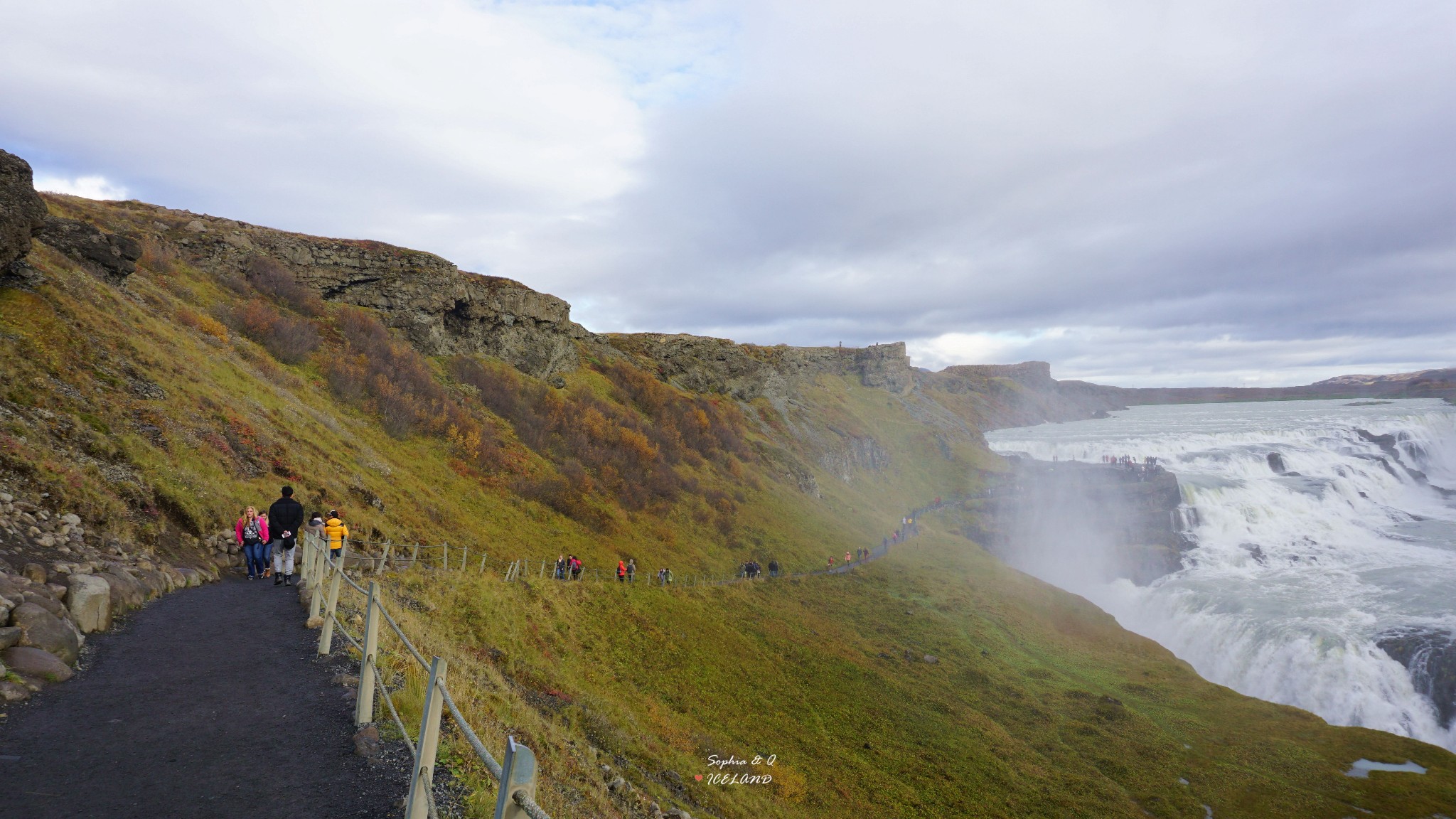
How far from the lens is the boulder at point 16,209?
19406mm

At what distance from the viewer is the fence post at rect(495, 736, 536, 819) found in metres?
3.37

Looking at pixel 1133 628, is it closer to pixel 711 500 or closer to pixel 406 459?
pixel 711 500

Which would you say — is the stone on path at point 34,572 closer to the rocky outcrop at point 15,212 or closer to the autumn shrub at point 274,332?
the rocky outcrop at point 15,212

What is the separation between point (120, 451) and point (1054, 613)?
1990 inches

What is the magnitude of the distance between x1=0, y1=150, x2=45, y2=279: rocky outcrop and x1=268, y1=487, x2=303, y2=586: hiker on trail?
14.1m

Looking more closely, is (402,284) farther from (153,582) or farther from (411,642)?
(411,642)

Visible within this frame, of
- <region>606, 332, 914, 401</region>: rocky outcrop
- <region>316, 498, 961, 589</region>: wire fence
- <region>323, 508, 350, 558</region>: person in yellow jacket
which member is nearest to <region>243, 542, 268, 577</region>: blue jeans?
<region>323, 508, 350, 558</region>: person in yellow jacket

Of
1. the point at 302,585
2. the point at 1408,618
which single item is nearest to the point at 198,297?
the point at 302,585

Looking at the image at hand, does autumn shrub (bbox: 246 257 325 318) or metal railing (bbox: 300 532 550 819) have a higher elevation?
autumn shrub (bbox: 246 257 325 318)

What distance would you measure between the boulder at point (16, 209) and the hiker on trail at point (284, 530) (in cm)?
1410

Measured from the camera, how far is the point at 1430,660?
34688 millimetres

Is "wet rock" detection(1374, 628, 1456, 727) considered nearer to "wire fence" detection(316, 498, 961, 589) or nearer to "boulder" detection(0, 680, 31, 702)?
"wire fence" detection(316, 498, 961, 589)

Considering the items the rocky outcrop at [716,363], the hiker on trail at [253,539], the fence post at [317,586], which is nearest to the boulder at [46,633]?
the fence post at [317,586]

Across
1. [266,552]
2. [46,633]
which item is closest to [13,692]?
[46,633]
